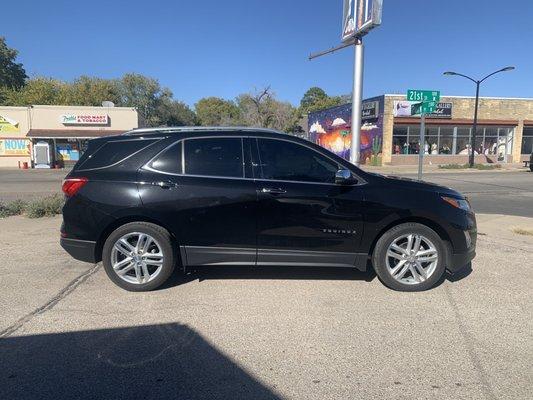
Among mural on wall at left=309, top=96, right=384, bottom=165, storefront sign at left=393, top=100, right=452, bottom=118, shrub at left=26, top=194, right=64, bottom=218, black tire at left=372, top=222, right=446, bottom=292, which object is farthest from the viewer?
mural on wall at left=309, top=96, right=384, bottom=165

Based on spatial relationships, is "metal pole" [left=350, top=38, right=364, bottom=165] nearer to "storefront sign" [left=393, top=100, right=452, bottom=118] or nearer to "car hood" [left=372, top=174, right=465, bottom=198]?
"car hood" [left=372, top=174, right=465, bottom=198]

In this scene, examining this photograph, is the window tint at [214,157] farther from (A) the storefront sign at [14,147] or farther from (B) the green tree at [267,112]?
(B) the green tree at [267,112]

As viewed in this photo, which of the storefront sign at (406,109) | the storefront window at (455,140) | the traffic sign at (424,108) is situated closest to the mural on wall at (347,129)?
the storefront sign at (406,109)

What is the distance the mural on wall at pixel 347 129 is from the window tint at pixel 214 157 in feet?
89.1

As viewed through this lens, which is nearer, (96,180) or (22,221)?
(96,180)

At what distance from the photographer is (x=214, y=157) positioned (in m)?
5.13

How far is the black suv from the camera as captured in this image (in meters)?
4.98

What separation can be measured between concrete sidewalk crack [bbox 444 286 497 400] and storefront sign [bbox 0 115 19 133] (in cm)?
4137

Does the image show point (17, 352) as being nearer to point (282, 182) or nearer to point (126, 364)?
point (126, 364)

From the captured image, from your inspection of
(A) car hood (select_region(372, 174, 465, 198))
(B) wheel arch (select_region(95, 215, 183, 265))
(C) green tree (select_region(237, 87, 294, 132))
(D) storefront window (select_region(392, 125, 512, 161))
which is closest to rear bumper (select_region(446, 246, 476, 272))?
(A) car hood (select_region(372, 174, 465, 198))

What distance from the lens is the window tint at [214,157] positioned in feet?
16.7

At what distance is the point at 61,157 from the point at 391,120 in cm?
2795

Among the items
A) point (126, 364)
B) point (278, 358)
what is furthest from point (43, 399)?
point (278, 358)

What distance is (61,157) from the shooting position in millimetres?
38875
